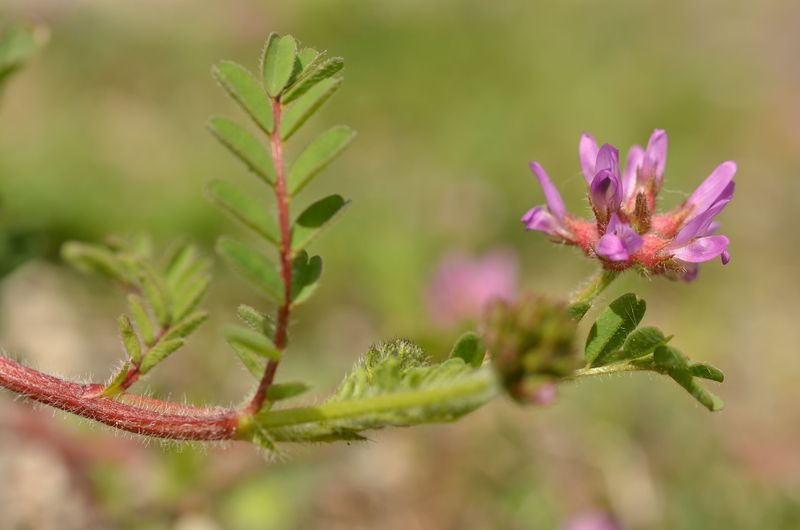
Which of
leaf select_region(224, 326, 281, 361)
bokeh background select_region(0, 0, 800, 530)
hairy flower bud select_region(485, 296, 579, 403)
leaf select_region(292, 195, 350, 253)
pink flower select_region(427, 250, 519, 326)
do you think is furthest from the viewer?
pink flower select_region(427, 250, 519, 326)

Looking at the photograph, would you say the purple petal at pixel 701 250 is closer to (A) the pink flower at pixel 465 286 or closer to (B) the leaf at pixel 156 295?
(B) the leaf at pixel 156 295

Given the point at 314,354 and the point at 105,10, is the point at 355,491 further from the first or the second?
the point at 105,10

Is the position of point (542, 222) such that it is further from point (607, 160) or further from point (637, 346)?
point (637, 346)

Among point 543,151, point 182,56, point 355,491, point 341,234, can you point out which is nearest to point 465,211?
point 341,234

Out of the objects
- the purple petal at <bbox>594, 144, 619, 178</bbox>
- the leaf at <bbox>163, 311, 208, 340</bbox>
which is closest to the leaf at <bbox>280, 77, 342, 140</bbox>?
the leaf at <bbox>163, 311, 208, 340</bbox>

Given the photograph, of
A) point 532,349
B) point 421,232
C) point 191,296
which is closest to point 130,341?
point 191,296

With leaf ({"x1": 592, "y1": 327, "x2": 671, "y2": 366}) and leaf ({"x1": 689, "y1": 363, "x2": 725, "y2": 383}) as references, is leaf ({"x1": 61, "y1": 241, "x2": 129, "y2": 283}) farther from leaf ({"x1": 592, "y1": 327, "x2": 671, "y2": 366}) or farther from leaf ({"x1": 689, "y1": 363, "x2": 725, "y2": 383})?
leaf ({"x1": 689, "y1": 363, "x2": 725, "y2": 383})

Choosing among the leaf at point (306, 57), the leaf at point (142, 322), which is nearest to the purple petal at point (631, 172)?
the leaf at point (306, 57)
